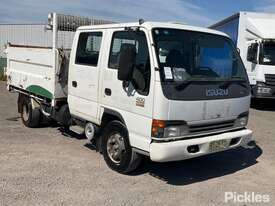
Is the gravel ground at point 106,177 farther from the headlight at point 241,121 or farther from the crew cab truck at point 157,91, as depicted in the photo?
the headlight at point 241,121

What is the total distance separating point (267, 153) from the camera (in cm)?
→ 756

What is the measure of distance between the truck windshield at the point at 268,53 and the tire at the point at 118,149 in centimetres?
937

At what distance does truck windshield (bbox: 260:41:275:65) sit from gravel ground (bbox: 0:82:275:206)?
6.54 m

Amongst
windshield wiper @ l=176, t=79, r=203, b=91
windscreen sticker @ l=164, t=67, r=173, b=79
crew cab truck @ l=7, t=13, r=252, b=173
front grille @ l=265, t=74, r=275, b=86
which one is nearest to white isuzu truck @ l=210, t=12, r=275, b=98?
front grille @ l=265, t=74, r=275, b=86

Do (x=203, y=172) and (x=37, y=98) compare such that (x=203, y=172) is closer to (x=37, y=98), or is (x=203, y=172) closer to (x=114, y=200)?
(x=114, y=200)

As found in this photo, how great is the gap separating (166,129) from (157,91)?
1.71 ft

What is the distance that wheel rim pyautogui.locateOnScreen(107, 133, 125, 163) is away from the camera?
19.3 ft

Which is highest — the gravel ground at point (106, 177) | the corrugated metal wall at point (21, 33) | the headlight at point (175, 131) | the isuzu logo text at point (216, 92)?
the corrugated metal wall at point (21, 33)

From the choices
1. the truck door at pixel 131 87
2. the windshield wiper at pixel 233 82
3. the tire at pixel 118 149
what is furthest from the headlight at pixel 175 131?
the windshield wiper at pixel 233 82

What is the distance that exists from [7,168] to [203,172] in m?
3.07

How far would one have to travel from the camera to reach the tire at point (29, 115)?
8.62 meters

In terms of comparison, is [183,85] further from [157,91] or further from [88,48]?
[88,48]

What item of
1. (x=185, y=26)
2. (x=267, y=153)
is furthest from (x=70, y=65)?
(x=267, y=153)

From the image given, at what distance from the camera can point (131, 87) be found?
18.2 feet
